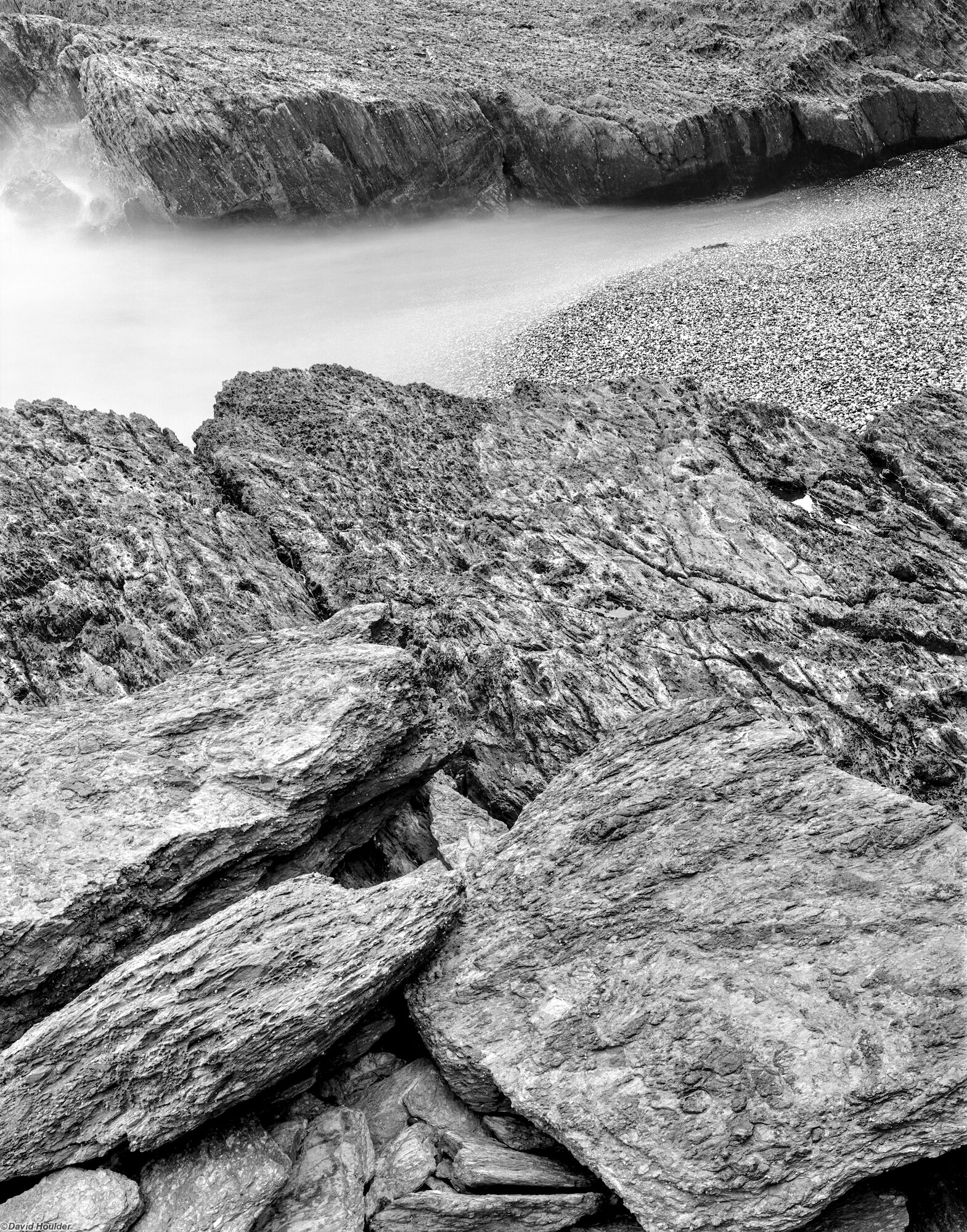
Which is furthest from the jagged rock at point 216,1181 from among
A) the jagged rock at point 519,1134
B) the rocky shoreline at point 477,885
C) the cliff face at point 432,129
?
the cliff face at point 432,129

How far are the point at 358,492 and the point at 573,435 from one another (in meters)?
6.17

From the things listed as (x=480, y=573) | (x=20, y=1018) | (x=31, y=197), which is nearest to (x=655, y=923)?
(x=20, y=1018)

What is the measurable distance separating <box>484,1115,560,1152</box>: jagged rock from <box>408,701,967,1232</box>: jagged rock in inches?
10.6

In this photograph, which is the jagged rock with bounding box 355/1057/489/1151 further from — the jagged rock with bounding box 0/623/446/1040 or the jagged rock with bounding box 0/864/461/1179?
the jagged rock with bounding box 0/623/446/1040

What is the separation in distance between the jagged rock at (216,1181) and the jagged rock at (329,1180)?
0.84 feet

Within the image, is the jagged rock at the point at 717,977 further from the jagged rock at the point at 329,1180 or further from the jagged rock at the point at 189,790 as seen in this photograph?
the jagged rock at the point at 189,790

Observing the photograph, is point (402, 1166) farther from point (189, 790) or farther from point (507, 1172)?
point (189, 790)

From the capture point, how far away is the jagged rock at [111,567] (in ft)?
51.4

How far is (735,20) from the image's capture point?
2260 inches

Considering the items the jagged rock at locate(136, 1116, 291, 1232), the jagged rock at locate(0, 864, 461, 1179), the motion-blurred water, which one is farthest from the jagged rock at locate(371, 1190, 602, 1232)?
the motion-blurred water

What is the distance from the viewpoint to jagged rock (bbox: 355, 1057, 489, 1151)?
10.3 metres

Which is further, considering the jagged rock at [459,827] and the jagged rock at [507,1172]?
the jagged rock at [459,827]

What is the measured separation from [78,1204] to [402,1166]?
11.1 ft

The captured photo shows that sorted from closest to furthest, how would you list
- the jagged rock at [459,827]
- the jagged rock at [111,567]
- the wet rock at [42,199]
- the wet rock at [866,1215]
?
1. the wet rock at [866,1215]
2. the jagged rock at [459,827]
3. the jagged rock at [111,567]
4. the wet rock at [42,199]
